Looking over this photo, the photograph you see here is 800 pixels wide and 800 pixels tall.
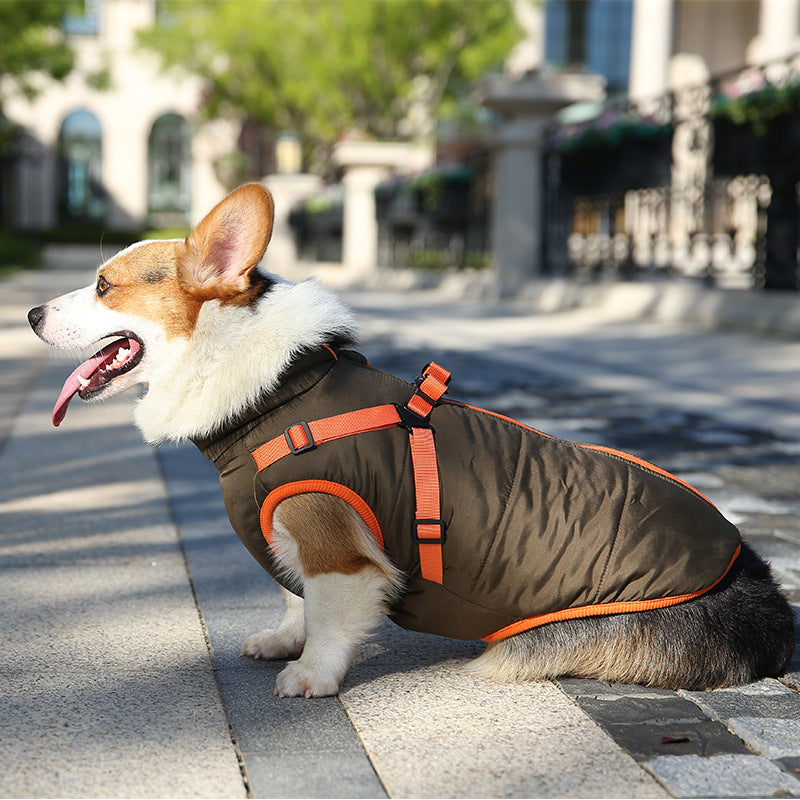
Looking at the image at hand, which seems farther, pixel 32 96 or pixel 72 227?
pixel 72 227

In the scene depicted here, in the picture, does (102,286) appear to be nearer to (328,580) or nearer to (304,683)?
(328,580)

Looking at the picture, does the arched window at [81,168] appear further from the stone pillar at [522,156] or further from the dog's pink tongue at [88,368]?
the dog's pink tongue at [88,368]

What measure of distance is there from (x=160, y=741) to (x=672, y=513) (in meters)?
1.33

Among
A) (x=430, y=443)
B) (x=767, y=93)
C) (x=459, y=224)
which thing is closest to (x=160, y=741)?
(x=430, y=443)

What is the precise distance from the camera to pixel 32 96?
24734mm

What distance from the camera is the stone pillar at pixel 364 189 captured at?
75.9ft

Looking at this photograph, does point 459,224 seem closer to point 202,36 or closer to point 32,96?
point 32,96

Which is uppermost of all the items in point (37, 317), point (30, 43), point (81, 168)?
point (30, 43)

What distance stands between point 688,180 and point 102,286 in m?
10.3

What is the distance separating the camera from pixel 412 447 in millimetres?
2547

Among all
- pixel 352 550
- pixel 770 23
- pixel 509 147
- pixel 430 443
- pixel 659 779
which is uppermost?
pixel 770 23

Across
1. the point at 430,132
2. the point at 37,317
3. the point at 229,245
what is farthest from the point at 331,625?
the point at 430,132

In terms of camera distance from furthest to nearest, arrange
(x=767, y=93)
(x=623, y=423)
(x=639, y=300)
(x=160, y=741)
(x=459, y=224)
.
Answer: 1. (x=459, y=224)
2. (x=639, y=300)
3. (x=767, y=93)
4. (x=623, y=423)
5. (x=160, y=741)

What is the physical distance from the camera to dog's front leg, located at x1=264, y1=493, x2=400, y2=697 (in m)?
2.53
